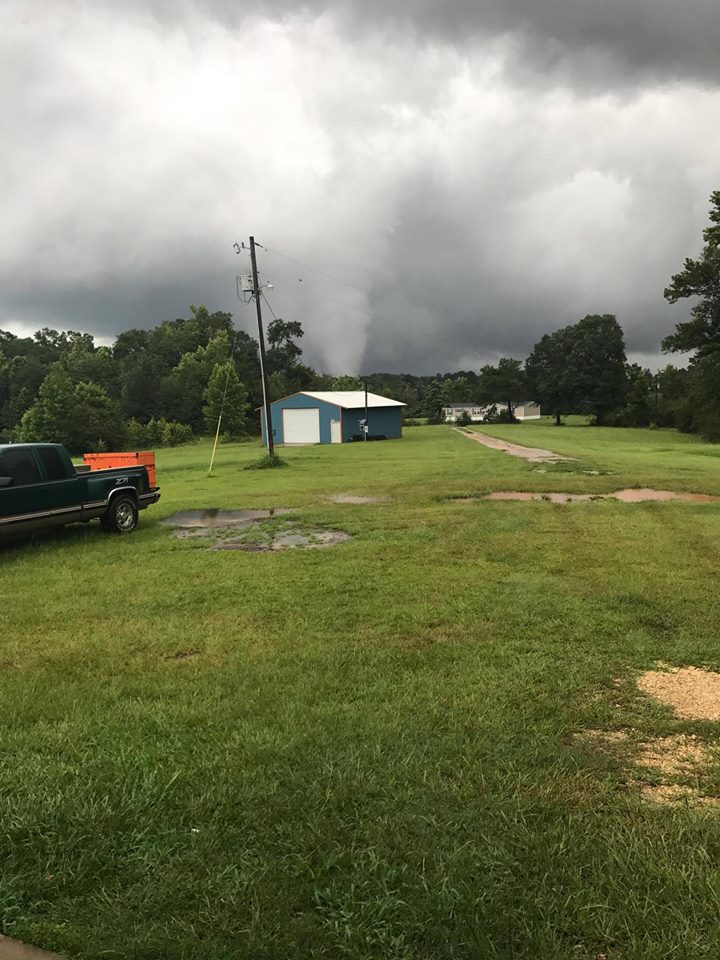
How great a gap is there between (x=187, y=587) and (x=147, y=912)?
16.8ft

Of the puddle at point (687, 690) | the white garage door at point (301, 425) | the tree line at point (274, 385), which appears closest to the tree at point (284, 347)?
the tree line at point (274, 385)

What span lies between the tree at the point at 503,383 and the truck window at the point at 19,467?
9057 cm

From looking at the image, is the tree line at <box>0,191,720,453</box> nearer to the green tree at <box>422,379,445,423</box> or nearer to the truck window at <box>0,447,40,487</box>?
the green tree at <box>422,379,445,423</box>

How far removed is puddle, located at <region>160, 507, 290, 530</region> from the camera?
492 inches

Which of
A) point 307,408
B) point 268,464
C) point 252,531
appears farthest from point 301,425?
point 252,531

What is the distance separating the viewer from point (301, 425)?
57.4 meters

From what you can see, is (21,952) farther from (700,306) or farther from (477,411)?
(477,411)

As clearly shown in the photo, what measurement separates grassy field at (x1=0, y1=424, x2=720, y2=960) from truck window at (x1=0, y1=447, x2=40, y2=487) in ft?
7.70

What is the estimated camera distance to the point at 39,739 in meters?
3.75

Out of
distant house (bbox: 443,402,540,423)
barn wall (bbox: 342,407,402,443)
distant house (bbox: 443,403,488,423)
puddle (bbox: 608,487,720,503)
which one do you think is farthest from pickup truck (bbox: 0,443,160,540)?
distant house (bbox: 443,403,488,423)

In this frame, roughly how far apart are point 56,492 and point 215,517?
3838 millimetres

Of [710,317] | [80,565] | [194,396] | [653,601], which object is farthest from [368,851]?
[194,396]

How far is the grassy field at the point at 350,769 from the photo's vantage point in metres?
2.41

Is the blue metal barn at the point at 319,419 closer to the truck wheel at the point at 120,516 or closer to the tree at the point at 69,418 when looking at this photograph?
the tree at the point at 69,418
